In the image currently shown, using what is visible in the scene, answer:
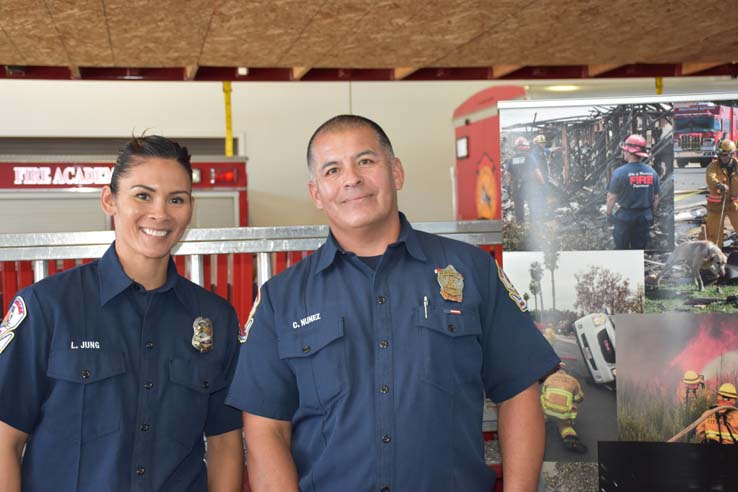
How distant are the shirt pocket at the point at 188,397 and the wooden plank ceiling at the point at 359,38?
164 cm

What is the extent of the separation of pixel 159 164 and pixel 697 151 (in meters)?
2.15

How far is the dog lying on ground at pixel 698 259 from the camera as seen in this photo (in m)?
3.28

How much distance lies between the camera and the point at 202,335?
252 cm

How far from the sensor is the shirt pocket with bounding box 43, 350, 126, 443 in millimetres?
2291

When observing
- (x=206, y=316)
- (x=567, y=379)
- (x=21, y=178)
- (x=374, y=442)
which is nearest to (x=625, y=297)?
(x=567, y=379)

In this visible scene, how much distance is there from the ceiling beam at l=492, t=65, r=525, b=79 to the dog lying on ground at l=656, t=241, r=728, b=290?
2.08 m

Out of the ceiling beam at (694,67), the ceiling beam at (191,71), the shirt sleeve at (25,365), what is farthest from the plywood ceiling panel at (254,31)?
the ceiling beam at (694,67)

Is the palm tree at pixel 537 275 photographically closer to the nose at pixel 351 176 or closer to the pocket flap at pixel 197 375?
the nose at pixel 351 176

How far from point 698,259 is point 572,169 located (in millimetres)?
632

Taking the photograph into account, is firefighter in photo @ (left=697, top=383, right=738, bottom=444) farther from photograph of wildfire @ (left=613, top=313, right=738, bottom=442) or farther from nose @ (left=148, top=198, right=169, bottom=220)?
nose @ (left=148, top=198, right=169, bottom=220)

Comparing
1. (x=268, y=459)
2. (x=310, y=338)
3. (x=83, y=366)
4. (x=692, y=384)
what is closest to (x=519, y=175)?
(x=692, y=384)

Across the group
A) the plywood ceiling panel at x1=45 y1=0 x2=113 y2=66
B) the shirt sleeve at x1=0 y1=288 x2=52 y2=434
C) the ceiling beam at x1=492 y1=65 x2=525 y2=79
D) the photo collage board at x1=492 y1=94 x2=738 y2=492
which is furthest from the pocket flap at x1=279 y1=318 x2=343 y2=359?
the ceiling beam at x1=492 y1=65 x2=525 y2=79

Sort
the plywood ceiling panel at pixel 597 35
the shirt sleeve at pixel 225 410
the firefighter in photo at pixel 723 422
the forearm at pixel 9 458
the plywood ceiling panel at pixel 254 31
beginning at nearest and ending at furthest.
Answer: the forearm at pixel 9 458, the shirt sleeve at pixel 225 410, the firefighter in photo at pixel 723 422, the plywood ceiling panel at pixel 254 31, the plywood ceiling panel at pixel 597 35

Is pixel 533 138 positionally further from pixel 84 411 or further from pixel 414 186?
pixel 414 186
